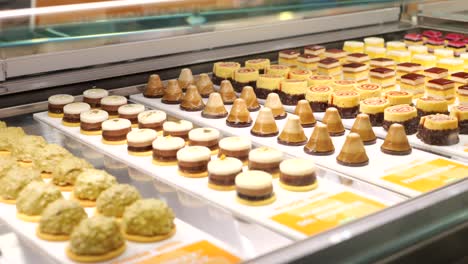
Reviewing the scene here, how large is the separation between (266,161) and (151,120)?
2.04ft

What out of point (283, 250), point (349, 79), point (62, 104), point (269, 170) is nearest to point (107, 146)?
point (62, 104)

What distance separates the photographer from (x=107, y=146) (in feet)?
8.98

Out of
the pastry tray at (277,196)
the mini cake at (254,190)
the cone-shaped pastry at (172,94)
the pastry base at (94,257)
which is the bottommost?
the pastry base at (94,257)

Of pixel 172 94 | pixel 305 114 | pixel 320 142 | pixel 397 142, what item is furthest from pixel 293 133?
pixel 172 94

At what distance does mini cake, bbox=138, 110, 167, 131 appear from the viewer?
2861mm

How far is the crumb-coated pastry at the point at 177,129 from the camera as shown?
277cm

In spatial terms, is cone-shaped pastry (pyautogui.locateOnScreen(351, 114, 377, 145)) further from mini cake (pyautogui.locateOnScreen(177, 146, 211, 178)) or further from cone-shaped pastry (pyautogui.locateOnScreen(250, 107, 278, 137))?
mini cake (pyautogui.locateOnScreen(177, 146, 211, 178))

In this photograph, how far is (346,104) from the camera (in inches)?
124

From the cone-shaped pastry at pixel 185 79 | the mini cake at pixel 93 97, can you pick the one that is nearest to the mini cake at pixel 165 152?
the mini cake at pixel 93 97

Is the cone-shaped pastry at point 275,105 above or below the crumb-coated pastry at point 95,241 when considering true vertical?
above

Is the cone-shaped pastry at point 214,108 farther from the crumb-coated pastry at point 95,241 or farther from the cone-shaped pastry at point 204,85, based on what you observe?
the crumb-coated pastry at point 95,241

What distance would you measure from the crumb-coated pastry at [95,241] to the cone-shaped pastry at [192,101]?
127cm

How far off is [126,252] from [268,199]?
0.52m

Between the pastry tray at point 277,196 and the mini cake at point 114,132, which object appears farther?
the mini cake at point 114,132
